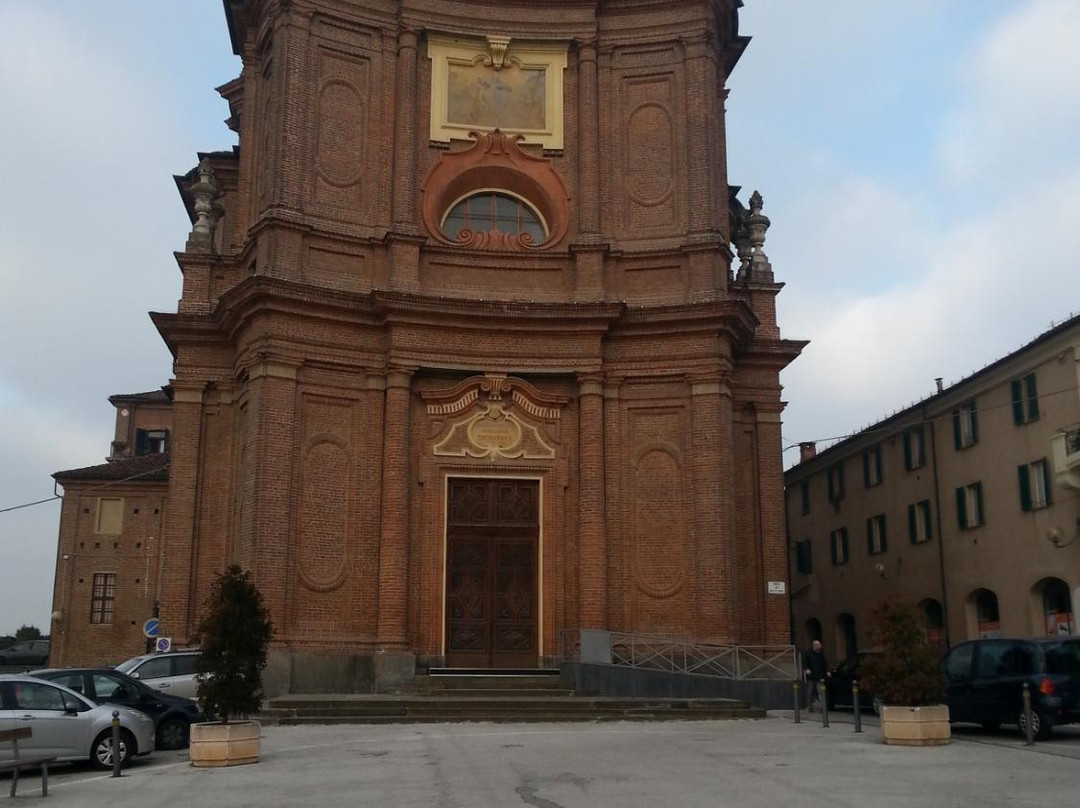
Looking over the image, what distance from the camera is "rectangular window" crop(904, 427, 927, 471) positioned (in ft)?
116

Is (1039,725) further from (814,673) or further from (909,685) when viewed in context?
(814,673)

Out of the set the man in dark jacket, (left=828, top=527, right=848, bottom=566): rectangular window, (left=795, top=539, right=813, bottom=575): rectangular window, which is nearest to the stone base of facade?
the man in dark jacket

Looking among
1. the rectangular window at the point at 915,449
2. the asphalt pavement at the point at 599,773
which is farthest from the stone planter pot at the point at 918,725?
the rectangular window at the point at 915,449

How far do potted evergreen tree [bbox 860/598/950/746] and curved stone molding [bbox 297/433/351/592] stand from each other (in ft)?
38.7

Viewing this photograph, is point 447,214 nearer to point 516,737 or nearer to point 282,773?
point 516,737

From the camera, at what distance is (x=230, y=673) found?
15.2 m

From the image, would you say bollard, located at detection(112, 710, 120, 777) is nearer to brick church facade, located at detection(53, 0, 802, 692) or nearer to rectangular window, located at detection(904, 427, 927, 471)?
brick church facade, located at detection(53, 0, 802, 692)

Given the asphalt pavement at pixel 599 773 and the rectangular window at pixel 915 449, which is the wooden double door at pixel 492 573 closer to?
the asphalt pavement at pixel 599 773

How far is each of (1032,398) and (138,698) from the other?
Result: 2230 centimetres

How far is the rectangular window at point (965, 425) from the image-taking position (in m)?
32.5

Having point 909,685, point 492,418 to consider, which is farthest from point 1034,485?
point 909,685

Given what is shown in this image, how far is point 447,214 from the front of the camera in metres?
27.4

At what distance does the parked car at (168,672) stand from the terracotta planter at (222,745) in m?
5.49

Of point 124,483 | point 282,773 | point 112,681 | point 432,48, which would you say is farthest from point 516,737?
point 124,483
